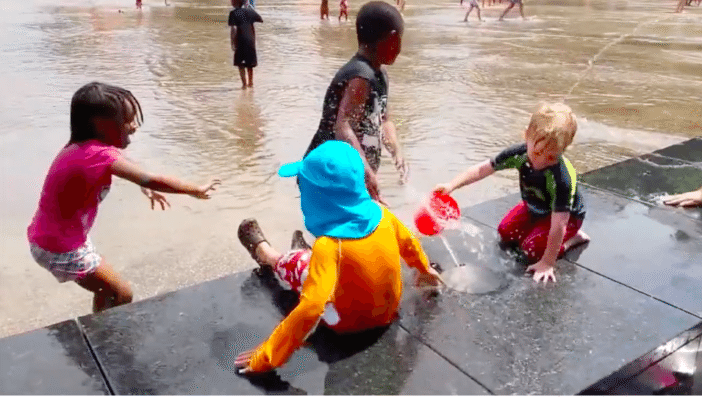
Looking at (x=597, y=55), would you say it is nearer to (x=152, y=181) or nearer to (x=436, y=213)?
Answer: (x=436, y=213)

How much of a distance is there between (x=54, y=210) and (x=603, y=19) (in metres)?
20.1

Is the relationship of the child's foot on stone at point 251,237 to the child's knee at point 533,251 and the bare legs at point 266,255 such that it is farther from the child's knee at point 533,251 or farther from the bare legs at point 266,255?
the child's knee at point 533,251

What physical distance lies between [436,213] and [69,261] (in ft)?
5.97

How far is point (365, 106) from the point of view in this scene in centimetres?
323

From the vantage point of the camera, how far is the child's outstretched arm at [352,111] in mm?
3164

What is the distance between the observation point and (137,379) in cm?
223

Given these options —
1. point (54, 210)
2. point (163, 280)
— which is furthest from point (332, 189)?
point (163, 280)

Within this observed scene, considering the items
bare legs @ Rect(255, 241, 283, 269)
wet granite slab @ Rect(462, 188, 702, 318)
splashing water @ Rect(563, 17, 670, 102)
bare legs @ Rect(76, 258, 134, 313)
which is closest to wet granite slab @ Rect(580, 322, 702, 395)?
wet granite slab @ Rect(462, 188, 702, 318)

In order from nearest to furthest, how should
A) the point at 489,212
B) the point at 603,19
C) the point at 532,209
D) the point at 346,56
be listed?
the point at 532,209
the point at 489,212
the point at 346,56
the point at 603,19

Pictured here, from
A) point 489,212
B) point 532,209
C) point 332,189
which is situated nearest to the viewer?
point 332,189

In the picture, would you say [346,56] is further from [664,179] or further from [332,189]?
[332,189]

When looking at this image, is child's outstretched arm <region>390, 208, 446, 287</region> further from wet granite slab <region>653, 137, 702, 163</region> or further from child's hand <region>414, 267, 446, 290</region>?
wet granite slab <region>653, 137, 702, 163</region>

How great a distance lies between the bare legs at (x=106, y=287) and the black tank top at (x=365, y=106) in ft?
4.30

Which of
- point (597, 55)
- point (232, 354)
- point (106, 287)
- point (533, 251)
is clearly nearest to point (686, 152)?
point (533, 251)
